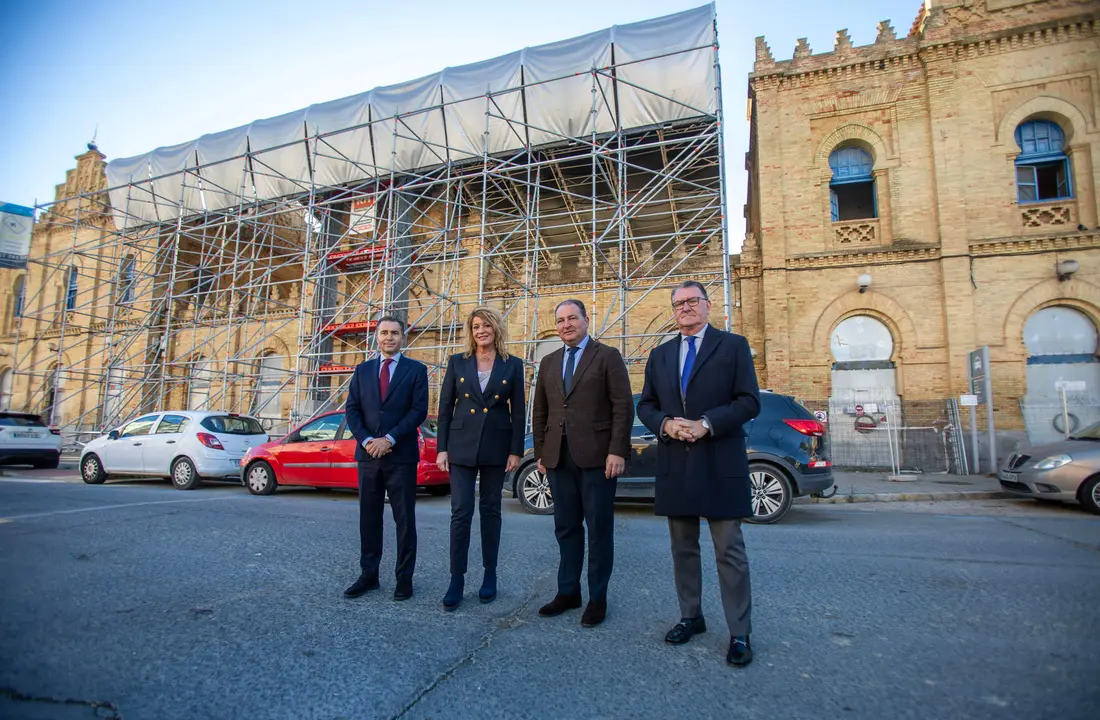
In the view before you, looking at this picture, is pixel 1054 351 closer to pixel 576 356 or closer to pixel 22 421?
pixel 576 356

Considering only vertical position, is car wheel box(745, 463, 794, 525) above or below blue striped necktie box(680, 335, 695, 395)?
below

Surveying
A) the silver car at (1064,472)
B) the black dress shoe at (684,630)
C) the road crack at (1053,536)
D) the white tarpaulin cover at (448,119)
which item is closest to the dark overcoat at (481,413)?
the black dress shoe at (684,630)

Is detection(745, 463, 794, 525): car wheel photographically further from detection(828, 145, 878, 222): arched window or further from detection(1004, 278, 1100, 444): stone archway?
detection(828, 145, 878, 222): arched window

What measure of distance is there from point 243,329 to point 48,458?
6.83 metres

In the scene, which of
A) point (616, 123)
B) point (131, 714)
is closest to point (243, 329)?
point (616, 123)

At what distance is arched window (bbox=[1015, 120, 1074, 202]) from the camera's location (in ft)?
43.2

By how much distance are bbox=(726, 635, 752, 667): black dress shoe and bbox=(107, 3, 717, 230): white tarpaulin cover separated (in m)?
11.7

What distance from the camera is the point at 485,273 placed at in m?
15.9

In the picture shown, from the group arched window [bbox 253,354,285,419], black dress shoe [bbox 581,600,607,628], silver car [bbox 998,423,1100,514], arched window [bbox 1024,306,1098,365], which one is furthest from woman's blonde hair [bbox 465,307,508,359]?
arched window [bbox 253,354,285,419]

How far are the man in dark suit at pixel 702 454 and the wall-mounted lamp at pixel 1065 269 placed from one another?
13992mm

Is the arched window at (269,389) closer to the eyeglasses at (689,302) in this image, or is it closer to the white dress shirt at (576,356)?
the white dress shirt at (576,356)

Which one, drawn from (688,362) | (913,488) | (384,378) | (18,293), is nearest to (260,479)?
(384,378)

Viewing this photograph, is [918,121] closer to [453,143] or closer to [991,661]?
[453,143]

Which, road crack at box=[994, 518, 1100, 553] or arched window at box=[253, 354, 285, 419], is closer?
road crack at box=[994, 518, 1100, 553]
